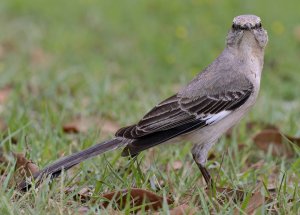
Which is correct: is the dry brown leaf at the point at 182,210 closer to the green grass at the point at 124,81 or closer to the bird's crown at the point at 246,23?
the green grass at the point at 124,81

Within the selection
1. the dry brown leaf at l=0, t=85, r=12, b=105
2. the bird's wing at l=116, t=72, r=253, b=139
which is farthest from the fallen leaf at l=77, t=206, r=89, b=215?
the dry brown leaf at l=0, t=85, r=12, b=105

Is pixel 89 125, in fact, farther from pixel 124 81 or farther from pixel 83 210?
pixel 83 210

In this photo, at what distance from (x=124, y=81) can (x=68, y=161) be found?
3882mm

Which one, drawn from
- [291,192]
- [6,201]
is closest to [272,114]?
[291,192]

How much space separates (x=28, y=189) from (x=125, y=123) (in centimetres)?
232

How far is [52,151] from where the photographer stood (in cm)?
574

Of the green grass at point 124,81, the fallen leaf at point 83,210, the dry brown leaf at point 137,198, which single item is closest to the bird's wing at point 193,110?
the green grass at point 124,81

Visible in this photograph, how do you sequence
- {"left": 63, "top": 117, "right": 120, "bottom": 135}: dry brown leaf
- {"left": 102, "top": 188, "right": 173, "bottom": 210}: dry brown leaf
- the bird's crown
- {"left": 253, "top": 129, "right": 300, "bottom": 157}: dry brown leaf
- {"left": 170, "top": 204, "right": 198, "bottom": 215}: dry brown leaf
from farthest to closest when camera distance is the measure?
1. {"left": 63, "top": 117, "right": 120, "bottom": 135}: dry brown leaf
2. {"left": 253, "top": 129, "right": 300, "bottom": 157}: dry brown leaf
3. the bird's crown
4. {"left": 102, "top": 188, "right": 173, "bottom": 210}: dry brown leaf
5. {"left": 170, "top": 204, "right": 198, "bottom": 215}: dry brown leaf

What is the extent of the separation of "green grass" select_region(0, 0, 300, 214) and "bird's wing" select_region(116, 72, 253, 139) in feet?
0.90

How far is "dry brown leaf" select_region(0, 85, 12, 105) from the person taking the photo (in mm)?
7294

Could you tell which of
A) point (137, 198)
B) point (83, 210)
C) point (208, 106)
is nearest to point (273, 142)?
point (208, 106)

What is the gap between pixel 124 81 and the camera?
878cm

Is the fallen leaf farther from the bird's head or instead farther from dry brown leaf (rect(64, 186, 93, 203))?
the bird's head

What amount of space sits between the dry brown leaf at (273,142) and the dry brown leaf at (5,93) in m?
2.45
